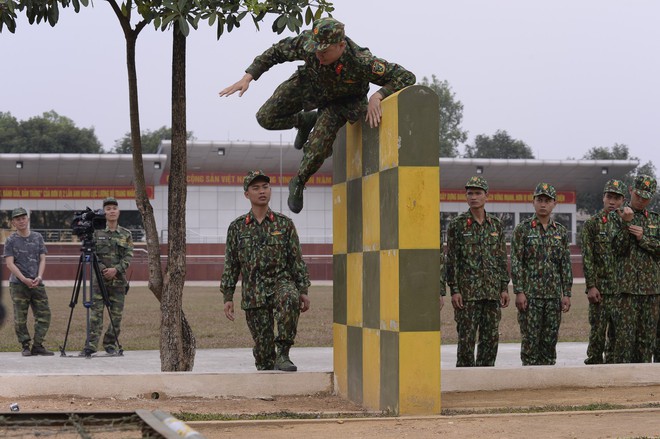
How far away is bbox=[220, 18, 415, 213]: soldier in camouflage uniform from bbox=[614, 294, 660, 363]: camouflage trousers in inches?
137

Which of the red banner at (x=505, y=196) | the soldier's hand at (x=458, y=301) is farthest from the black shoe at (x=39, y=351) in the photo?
the red banner at (x=505, y=196)

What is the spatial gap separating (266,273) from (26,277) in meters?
5.70

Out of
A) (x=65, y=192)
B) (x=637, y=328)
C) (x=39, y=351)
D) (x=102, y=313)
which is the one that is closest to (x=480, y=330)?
(x=637, y=328)

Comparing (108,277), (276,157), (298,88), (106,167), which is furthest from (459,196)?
(298,88)

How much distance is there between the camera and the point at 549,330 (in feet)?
32.4

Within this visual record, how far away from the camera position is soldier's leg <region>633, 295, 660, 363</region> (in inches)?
391

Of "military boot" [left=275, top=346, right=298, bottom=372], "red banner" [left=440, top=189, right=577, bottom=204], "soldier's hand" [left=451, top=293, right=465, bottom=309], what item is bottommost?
"military boot" [left=275, top=346, right=298, bottom=372]

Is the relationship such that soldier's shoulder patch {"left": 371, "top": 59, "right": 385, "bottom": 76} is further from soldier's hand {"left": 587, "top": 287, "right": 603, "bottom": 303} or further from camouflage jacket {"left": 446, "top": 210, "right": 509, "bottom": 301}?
soldier's hand {"left": 587, "top": 287, "right": 603, "bottom": 303}

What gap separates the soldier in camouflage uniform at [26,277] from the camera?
13.0 m

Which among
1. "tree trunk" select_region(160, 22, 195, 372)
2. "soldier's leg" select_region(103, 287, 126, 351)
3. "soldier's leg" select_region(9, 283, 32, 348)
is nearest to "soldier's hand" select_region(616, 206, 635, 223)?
"tree trunk" select_region(160, 22, 195, 372)

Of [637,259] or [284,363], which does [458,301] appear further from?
[284,363]

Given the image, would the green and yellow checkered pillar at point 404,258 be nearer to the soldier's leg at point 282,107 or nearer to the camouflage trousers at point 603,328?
the soldier's leg at point 282,107

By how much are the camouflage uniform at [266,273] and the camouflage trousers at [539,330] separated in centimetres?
239

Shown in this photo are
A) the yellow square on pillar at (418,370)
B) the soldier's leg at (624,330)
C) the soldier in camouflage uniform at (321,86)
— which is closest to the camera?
the yellow square on pillar at (418,370)
